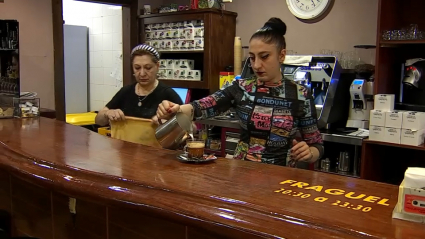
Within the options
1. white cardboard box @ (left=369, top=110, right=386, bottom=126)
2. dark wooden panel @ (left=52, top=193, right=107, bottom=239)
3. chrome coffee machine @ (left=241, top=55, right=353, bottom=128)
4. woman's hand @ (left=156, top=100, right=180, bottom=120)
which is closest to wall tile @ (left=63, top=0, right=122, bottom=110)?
chrome coffee machine @ (left=241, top=55, right=353, bottom=128)

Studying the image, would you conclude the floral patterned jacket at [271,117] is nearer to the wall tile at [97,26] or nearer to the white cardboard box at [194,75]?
the white cardboard box at [194,75]

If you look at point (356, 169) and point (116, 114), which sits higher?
point (116, 114)

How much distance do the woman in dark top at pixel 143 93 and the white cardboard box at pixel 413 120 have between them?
156cm

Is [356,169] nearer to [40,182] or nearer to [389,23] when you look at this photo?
[389,23]

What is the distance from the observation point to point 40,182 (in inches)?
63.2

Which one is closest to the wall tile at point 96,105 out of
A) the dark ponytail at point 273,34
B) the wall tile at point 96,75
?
the wall tile at point 96,75

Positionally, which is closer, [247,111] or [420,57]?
[247,111]

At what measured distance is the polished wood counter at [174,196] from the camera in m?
1.08

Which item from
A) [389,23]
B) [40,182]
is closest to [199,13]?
[389,23]

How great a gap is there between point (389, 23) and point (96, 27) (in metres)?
4.53

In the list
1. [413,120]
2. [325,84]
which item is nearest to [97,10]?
[325,84]

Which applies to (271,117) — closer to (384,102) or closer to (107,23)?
(384,102)

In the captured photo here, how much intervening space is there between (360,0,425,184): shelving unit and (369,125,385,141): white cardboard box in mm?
32

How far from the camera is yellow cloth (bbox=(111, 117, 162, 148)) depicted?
7.80 ft
